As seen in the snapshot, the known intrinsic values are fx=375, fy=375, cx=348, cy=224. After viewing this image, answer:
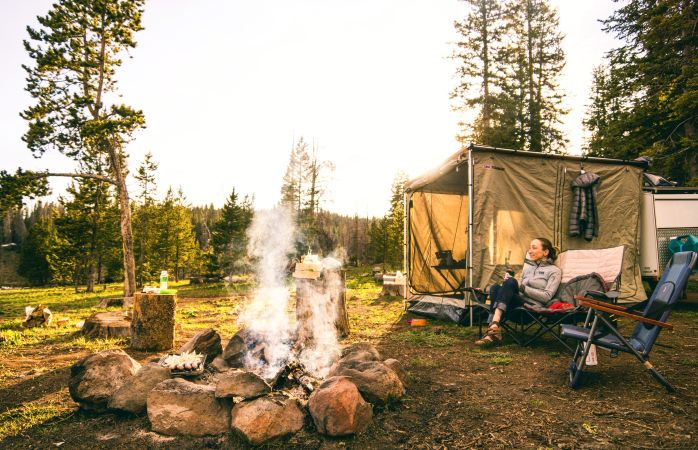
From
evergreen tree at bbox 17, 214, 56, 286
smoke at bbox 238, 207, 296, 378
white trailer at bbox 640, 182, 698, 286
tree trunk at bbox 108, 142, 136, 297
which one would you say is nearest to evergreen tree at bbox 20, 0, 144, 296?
tree trunk at bbox 108, 142, 136, 297

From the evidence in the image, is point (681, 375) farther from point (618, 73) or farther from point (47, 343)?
point (618, 73)

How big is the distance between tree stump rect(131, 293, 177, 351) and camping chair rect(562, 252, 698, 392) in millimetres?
4166

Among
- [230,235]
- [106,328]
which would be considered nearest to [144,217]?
[230,235]

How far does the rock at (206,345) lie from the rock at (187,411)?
42.4 inches

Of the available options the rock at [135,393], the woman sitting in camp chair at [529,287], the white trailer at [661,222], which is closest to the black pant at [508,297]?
the woman sitting in camp chair at [529,287]

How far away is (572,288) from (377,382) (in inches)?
118

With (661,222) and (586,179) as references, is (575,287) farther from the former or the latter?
(661,222)

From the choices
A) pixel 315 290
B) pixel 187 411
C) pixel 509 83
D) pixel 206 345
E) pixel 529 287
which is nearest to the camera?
pixel 187 411

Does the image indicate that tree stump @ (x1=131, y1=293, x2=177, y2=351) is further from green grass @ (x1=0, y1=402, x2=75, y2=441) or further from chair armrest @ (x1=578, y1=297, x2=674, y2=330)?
chair armrest @ (x1=578, y1=297, x2=674, y2=330)

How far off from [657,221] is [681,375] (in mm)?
4538

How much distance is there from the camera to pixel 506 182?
226 inches

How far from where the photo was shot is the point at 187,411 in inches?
92.1

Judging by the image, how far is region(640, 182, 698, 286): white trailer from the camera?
6.51 meters

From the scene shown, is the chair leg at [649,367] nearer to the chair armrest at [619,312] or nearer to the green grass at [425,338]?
the chair armrest at [619,312]
